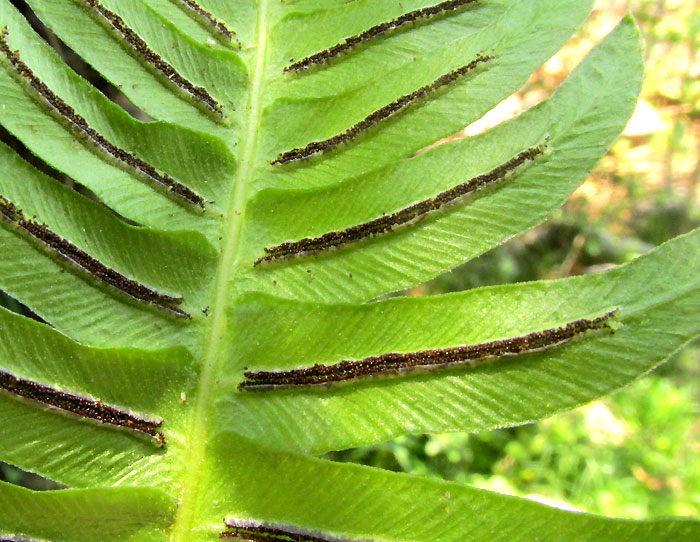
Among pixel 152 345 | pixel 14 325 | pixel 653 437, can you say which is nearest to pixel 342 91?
pixel 152 345

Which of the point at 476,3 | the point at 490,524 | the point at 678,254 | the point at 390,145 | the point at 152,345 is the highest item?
the point at 476,3

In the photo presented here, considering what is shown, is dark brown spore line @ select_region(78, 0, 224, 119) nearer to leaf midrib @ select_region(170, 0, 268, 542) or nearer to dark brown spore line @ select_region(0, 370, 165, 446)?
leaf midrib @ select_region(170, 0, 268, 542)

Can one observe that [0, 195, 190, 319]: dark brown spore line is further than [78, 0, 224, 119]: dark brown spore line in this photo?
No

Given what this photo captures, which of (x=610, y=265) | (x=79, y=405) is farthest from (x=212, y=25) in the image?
(x=610, y=265)

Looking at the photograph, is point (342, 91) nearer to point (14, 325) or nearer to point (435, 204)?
point (435, 204)

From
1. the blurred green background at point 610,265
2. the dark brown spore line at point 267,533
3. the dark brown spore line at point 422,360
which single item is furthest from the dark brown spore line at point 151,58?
the blurred green background at point 610,265

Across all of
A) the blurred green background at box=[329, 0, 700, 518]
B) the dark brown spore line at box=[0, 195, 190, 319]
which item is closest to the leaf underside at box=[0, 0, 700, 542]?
the dark brown spore line at box=[0, 195, 190, 319]
